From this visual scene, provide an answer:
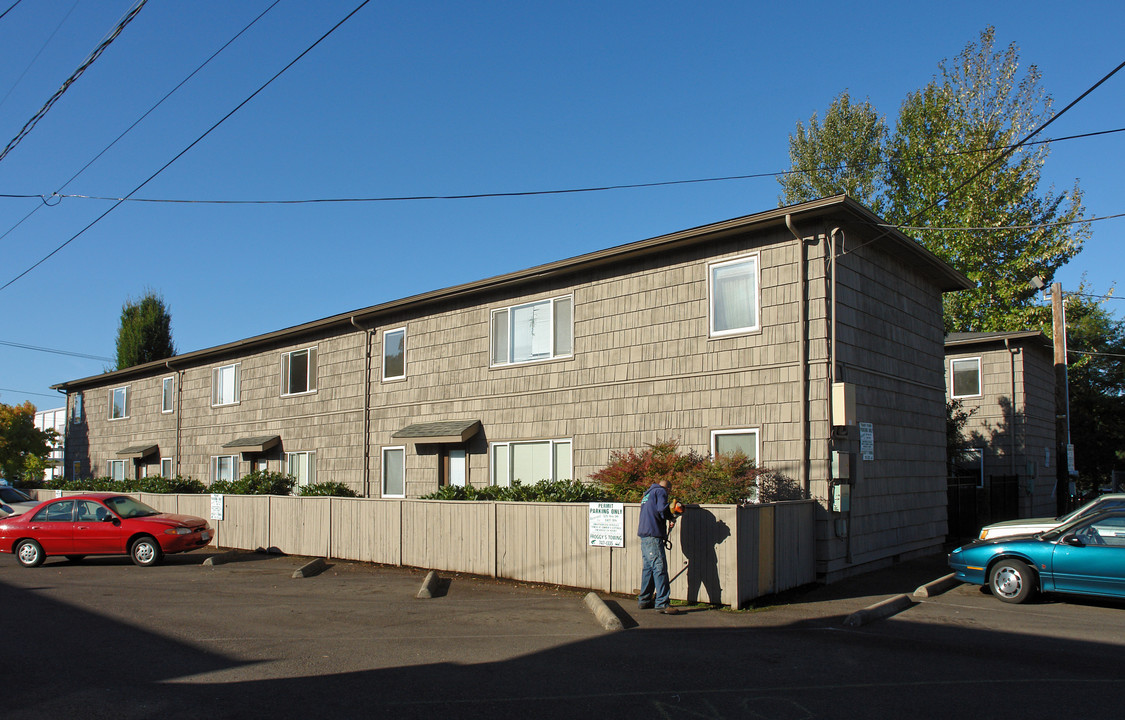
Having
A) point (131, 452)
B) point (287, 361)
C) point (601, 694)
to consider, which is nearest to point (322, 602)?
point (601, 694)

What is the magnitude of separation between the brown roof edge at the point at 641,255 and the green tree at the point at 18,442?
22571 mm

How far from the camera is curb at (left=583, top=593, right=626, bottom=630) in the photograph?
993cm

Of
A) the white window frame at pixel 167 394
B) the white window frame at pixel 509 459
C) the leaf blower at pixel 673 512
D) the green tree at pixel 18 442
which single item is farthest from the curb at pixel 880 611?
the green tree at pixel 18 442

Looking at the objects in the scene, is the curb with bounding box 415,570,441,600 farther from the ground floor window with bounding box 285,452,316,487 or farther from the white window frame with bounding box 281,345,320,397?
the white window frame with bounding box 281,345,320,397

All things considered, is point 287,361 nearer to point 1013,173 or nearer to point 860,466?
point 860,466

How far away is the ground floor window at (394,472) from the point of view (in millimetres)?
21141

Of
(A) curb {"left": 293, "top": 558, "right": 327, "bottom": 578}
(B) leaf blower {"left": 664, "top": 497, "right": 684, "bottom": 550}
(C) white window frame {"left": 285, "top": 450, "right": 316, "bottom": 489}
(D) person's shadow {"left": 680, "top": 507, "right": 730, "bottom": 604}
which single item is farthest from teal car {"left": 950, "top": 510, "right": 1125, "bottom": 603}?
(C) white window frame {"left": 285, "top": 450, "right": 316, "bottom": 489}

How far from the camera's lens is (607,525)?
496 inches

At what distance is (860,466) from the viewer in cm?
1379

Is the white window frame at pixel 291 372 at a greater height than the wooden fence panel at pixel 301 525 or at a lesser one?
greater

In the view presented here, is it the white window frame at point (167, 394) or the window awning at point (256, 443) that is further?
the white window frame at point (167, 394)

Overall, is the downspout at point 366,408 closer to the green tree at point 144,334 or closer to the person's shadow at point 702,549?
the person's shadow at point 702,549

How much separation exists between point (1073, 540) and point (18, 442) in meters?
46.0

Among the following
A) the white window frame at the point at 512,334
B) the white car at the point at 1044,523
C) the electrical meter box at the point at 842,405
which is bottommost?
the white car at the point at 1044,523
